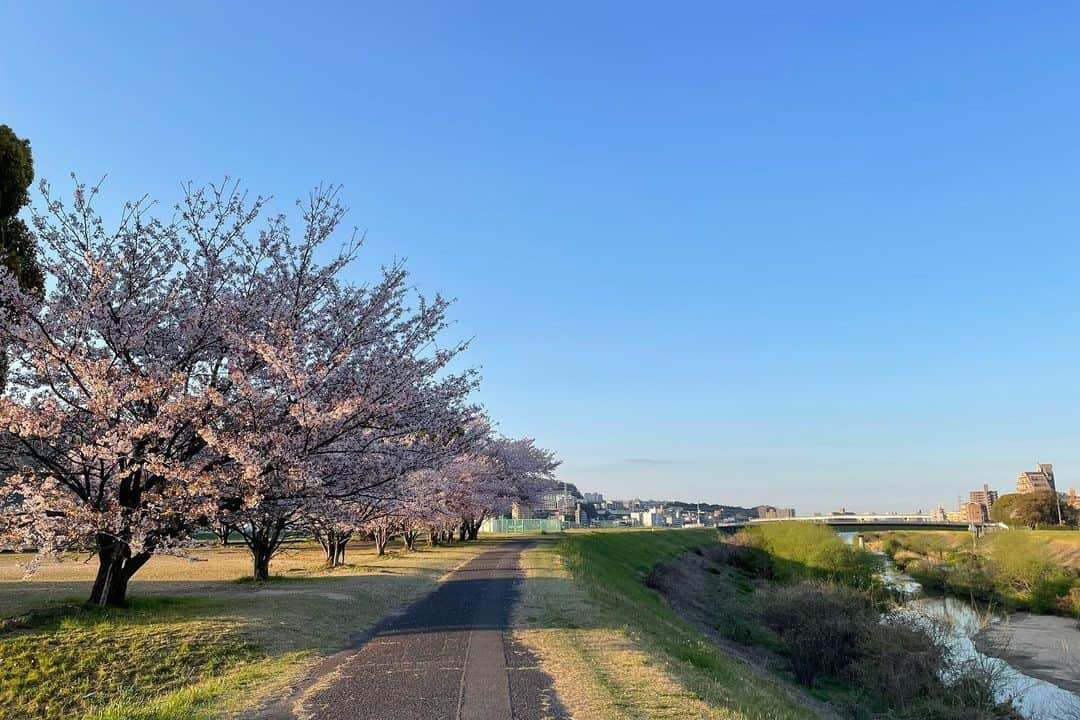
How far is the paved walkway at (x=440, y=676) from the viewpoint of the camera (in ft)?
30.0

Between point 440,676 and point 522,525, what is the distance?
8449 cm

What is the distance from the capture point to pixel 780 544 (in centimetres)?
6100

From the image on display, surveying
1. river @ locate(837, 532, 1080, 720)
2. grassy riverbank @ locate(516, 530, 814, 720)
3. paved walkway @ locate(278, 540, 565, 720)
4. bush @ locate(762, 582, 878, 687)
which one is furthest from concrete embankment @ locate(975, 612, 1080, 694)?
paved walkway @ locate(278, 540, 565, 720)

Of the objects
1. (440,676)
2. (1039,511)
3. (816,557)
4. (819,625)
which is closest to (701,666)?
(440,676)

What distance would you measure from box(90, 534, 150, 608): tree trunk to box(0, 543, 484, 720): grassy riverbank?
2.07 feet

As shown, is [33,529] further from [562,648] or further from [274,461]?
[562,648]

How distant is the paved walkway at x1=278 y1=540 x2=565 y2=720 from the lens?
9156 millimetres

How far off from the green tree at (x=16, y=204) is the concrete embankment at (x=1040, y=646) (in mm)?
31445

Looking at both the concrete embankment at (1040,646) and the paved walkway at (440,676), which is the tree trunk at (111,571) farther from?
the concrete embankment at (1040,646)

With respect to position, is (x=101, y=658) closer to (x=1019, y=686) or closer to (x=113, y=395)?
(x=113, y=395)

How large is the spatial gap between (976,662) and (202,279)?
24.6m

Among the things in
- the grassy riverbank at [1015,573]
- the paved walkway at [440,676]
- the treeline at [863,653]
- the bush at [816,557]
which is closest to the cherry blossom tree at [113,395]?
the paved walkway at [440,676]

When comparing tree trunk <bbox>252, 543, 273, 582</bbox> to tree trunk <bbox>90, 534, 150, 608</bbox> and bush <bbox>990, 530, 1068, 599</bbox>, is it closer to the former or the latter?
tree trunk <bbox>90, 534, 150, 608</bbox>

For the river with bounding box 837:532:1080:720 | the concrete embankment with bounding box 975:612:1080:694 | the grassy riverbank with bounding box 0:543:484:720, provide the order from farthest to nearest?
the concrete embankment with bounding box 975:612:1080:694
the river with bounding box 837:532:1080:720
the grassy riverbank with bounding box 0:543:484:720
